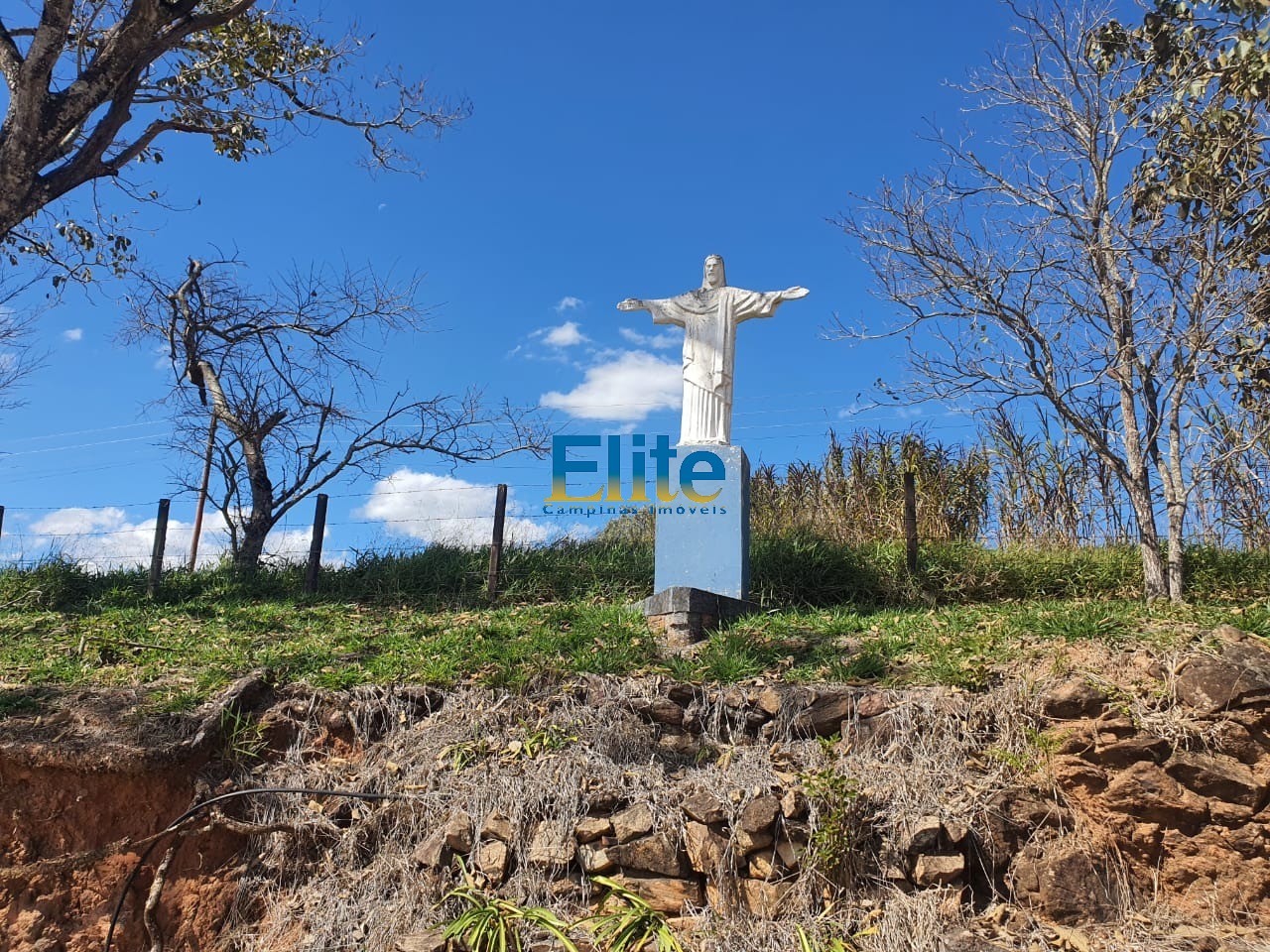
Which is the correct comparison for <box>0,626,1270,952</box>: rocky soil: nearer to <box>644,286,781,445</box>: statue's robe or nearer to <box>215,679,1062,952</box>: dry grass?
<box>215,679,1062,952</box>: dry grass

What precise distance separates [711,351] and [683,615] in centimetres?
287

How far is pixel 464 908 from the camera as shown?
463 centimetres

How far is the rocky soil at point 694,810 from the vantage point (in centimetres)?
438

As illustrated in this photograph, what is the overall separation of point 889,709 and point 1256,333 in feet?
18.0

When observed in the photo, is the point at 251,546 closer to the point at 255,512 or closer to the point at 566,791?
the point at 255,512

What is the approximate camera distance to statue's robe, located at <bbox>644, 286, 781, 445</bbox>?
8.74 m

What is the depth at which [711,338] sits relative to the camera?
8883 mm

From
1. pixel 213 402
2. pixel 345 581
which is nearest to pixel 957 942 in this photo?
pixel 345 581

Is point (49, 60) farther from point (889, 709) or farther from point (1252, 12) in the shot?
point (1252, 12)

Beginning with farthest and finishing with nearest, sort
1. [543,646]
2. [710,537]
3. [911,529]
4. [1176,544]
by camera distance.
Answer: [911,529] < [710,537] < [1176,544] < [543,646]

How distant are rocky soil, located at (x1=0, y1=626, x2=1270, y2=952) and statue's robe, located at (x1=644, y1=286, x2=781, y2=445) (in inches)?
138

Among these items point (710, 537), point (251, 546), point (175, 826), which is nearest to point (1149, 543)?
point (710, 537)

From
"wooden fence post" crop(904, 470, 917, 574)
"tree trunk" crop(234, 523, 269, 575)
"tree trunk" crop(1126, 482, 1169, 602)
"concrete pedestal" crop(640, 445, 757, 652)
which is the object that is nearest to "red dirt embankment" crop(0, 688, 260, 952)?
"concrete pedestal" crop(640, 445, 757, 652)

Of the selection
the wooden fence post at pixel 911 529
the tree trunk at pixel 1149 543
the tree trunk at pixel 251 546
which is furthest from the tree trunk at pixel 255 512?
the tree trunk at pixel 1149 543
